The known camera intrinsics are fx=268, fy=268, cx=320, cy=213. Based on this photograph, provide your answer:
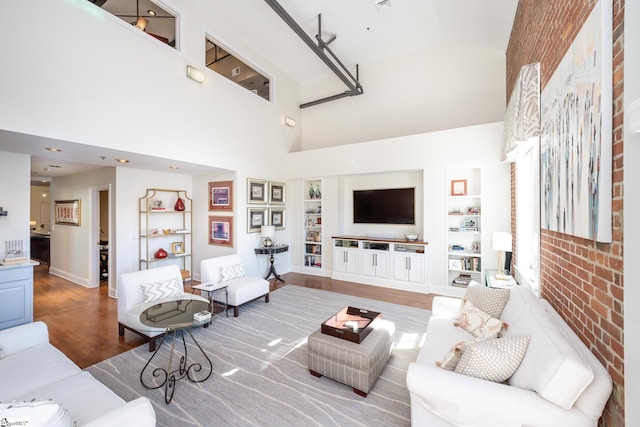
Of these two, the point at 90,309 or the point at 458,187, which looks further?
the point at 458,187

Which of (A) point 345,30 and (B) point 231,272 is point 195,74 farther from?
(B) point 231,272

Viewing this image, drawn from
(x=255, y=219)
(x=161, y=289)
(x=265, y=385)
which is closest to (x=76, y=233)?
(x=255, y=219)

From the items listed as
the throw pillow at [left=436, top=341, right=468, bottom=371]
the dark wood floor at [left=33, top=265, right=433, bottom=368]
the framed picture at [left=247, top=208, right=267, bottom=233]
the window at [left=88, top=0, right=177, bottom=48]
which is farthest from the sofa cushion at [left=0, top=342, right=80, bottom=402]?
the window at [left=88, top=0, right=177, bottom=48]

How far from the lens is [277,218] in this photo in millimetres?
6309

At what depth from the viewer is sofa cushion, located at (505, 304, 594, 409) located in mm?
1250

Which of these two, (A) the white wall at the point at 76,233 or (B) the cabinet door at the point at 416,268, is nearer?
(B) the cabinet door at the point at 416,268

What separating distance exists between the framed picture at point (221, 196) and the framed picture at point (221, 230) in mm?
210

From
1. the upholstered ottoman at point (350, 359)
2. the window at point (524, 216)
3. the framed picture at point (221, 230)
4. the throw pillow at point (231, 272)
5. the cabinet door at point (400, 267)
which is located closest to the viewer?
the upholstered ottoman at point (350, 359)

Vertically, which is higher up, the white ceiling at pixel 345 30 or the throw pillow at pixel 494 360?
the white ceiling at pixel 345 30

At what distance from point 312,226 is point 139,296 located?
3912 millimetres

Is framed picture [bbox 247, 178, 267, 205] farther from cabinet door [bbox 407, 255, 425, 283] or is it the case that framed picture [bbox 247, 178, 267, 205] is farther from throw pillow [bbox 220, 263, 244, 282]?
cabinet door [bbox 407, 255, 425, 283]

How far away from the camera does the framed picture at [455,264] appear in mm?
4836

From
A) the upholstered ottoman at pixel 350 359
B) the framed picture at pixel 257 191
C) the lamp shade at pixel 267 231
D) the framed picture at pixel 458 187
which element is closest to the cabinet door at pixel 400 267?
the framed picture at pixel 458 187

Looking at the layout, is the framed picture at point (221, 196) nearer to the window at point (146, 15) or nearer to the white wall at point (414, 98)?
the window at point (146, 15)
